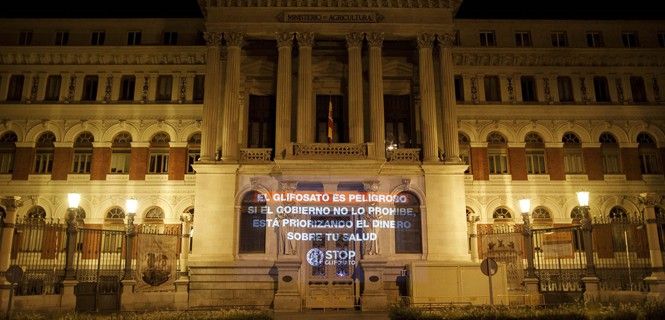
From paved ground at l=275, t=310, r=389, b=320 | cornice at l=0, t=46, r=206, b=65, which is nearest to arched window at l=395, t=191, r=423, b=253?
paved ground at l=275, t=310, r=389, b=320

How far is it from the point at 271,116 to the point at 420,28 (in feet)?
35.4

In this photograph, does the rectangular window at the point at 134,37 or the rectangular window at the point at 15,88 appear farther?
the rectangular window at the point at 134,37

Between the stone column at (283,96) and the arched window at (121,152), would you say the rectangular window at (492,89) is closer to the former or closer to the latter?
the stone column at (283,96)

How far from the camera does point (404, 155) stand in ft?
108

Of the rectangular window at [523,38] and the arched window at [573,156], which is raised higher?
the rectangular window at [523,38]

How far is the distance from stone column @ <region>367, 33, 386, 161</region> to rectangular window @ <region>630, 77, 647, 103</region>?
1870 cm

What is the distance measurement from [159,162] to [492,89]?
924 inches

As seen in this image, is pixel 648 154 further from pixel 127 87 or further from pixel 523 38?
pixel 127 87

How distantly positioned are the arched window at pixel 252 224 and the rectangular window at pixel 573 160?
68.3ft

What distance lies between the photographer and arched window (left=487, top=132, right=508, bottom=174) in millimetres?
37969

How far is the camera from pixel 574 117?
38344 mm

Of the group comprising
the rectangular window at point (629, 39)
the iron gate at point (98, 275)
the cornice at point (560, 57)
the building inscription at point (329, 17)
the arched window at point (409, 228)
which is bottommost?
the iron gate at point (98, 275)

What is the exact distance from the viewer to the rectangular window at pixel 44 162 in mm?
37188

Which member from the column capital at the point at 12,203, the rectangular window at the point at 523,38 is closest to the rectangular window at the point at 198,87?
the column capital at the point at 12,203
